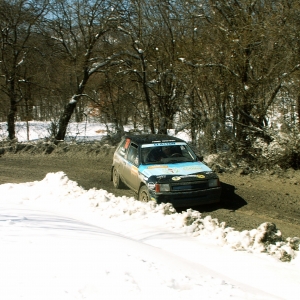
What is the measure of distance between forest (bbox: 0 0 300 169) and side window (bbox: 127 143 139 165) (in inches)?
178

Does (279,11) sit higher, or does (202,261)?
(279,11)

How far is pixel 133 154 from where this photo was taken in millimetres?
10234

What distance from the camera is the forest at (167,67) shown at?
12938mm

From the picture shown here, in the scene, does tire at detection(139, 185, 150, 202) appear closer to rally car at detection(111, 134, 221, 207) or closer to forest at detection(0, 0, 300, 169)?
rally car at detection(111, 134, 221, 207)

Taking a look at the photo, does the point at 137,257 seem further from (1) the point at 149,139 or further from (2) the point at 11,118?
(2) the point at 11,118

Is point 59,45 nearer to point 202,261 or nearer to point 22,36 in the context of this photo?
point 22,36

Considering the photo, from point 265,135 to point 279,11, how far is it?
4.10 m

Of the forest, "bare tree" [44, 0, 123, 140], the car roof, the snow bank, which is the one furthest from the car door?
"bare tree" [44, 0, 123, 140]

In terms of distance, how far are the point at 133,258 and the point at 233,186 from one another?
21.8ft

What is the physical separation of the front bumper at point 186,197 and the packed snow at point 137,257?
1.01 feet

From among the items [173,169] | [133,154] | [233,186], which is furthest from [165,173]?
[233,186]

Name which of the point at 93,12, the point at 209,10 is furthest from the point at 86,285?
the point at 93,12

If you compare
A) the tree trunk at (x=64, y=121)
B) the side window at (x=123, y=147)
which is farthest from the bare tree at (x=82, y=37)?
the side window at (x=123, y=147)

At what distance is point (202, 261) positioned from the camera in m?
5.80
